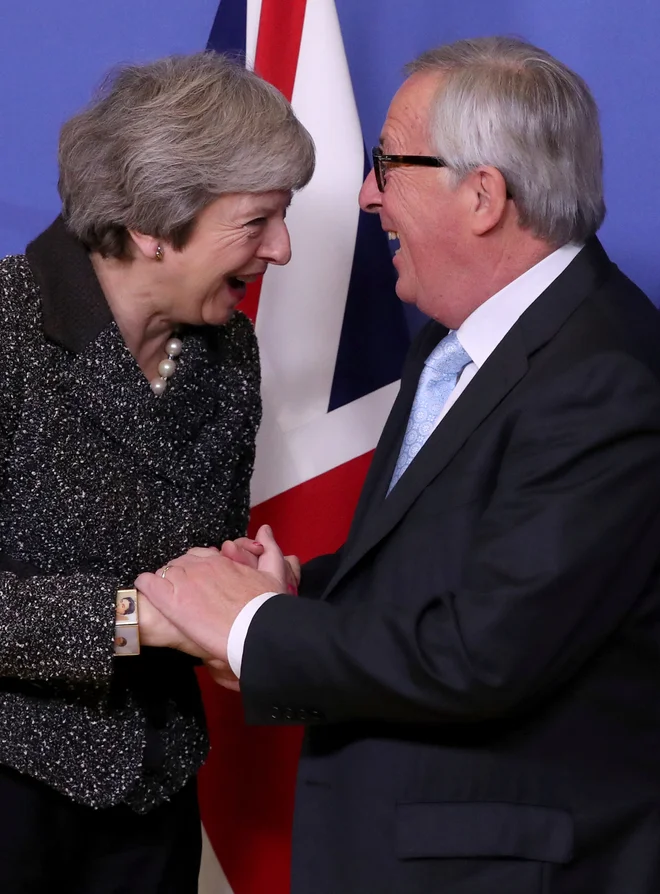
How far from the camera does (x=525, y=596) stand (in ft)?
3.98

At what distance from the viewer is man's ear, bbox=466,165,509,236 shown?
1.40 m

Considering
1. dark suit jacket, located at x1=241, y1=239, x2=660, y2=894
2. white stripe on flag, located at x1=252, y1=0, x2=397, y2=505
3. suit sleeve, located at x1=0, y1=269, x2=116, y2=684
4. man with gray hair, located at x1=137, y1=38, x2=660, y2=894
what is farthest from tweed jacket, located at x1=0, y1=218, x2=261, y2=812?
white stripe on flag, located at x1=252, y1=0, x2=397, y2=505

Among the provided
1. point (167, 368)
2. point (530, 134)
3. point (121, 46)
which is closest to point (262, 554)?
point (167, 368)

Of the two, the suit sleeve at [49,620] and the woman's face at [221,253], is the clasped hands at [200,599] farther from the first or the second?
the woman's face at [221,253]

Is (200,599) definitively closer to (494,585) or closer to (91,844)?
(494,585)

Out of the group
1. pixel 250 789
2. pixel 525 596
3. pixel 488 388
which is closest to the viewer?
pixel 525 596

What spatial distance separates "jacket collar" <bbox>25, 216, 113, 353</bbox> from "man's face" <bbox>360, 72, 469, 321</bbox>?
404mm

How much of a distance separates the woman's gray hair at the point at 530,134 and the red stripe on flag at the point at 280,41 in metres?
0.63

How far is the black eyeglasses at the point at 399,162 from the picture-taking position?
1.47 metres

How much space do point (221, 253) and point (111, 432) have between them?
283 mm

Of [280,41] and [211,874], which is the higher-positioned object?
[280,41]

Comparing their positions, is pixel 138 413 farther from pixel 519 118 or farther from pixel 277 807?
pixel 277 807

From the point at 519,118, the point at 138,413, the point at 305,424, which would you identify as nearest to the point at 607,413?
the point at 519,118

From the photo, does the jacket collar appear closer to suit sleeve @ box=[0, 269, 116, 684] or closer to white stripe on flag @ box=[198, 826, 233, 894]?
suit sleeve @ box=[0, 269, 116, 684]
